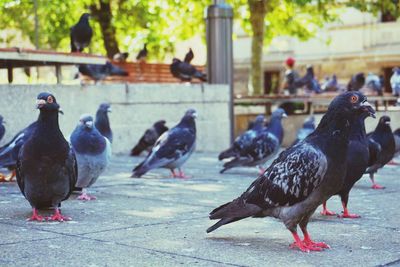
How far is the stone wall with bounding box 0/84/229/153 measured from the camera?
12.2m

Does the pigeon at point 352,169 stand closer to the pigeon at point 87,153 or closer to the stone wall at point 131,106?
the pigeon at point 87,153

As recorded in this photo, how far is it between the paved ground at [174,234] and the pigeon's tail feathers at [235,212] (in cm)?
16

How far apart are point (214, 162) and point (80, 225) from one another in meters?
7.00

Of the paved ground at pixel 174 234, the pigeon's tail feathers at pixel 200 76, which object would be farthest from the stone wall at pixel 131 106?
the paved ground at pixel 174 234

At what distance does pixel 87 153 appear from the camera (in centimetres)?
804

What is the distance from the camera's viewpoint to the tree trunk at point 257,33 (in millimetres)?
22172

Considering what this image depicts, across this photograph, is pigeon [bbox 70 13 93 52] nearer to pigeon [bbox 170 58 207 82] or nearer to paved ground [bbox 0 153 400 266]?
pigeon [bbox 170 58 207 82]

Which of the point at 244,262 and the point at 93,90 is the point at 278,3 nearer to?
the point at 93,90

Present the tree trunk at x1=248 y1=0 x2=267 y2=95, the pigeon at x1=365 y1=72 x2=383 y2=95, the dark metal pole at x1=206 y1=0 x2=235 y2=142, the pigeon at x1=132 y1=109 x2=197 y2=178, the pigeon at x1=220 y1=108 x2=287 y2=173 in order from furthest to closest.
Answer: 1. the pigeon at x1=365 y1=72 x2=383 y2=95
2. the tree trunk at x1=248 y1=0 x2=267 y2=95
3. the dark metal pole at x1=206 y1=0 x2=235 y2=142
4. the pigeon at x1=220 y1=108 x2=287 y2=173
5. the pigeon at x1=132 y1=109 x2=197 y2=178

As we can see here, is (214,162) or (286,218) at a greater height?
(286,218)

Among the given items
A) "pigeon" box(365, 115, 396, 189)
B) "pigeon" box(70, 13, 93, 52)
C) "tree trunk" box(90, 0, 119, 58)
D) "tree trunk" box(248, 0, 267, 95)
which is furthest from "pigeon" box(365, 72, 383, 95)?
"pigeon" box(365, 115, 396, 189)

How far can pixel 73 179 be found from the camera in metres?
6.71

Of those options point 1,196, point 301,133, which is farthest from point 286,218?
point 301,133

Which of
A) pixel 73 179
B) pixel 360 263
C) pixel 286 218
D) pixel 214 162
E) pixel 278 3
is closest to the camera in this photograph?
pixel 360 263
